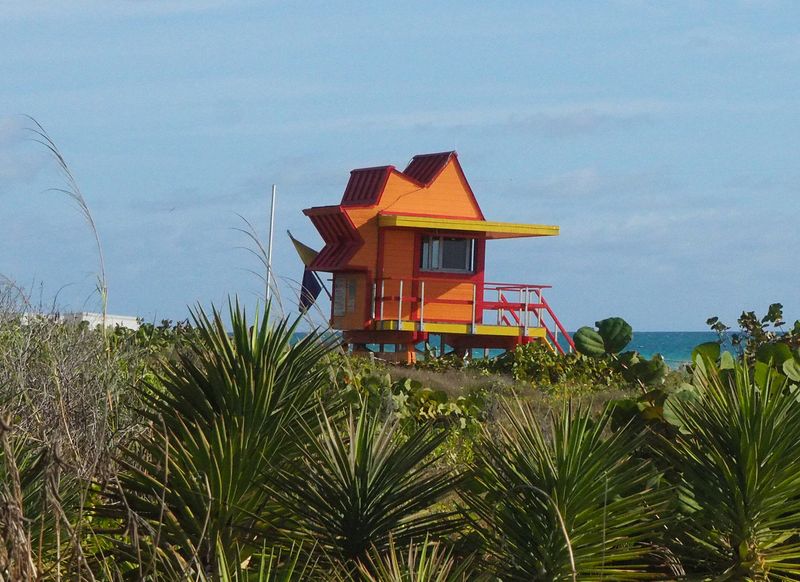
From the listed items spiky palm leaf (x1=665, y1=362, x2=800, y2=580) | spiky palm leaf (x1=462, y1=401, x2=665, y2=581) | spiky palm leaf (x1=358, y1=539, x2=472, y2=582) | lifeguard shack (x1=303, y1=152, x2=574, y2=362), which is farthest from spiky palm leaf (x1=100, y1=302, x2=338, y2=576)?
lifeguard shack (x1=303, y1=152, x2=574, y2=362)

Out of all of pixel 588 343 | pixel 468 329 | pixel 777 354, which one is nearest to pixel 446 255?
pixel 468 329

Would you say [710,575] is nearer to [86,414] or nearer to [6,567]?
[6,567]

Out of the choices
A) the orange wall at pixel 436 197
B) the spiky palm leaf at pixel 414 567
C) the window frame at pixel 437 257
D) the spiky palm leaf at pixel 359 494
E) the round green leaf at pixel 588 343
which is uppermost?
the orange wall at pixel 436 197

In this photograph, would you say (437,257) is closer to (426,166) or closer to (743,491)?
(426,166)

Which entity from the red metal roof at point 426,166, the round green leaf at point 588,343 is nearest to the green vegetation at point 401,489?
the round green leaf at point 588,343

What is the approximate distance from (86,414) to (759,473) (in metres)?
4.96

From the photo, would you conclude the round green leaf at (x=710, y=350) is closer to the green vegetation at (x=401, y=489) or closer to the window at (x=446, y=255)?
the green vegetation at (x=401, y=489)

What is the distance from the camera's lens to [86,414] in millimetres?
8102

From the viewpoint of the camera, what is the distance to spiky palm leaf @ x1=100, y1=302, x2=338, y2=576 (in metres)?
4.51

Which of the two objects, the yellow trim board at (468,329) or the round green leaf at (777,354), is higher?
the yellow trim board at (468,329)

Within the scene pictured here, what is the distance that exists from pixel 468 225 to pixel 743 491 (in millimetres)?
25138

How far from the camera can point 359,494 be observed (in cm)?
462

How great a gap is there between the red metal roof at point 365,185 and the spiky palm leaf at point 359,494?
82.5 feet

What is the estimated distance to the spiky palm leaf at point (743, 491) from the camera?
473cm
